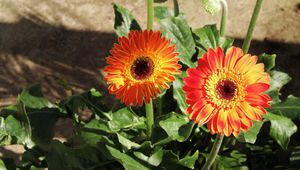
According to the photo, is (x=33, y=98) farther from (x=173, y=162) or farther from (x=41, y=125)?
→ (x=173, y=162)

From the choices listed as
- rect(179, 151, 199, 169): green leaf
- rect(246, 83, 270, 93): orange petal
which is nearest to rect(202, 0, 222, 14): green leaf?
rect(246, 83, 270, 93): orange petal

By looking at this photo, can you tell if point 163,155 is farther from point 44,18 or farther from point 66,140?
point 44,18

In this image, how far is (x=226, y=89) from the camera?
2305 mm

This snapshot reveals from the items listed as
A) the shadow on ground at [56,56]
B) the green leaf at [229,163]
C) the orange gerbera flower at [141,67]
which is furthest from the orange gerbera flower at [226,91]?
the shadow on ground at [56,56]

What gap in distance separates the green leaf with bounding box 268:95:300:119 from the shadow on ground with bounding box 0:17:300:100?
4.29ft

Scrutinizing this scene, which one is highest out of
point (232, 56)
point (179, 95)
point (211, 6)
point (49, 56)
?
point (211, 6)

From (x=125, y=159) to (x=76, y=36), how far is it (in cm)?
255

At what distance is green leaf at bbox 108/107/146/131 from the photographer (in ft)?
10.8

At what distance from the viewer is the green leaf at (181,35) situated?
3215 millimetres

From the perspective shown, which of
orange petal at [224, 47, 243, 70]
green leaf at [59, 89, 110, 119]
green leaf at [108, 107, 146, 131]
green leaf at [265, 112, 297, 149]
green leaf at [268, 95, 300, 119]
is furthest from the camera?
green leaf at [59, 89, 110, 119]

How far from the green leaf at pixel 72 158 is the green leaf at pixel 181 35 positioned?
2.96 feet

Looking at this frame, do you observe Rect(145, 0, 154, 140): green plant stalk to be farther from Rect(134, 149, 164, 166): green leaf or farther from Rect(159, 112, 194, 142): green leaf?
Rect(134, 149, 164, 166): green leaf

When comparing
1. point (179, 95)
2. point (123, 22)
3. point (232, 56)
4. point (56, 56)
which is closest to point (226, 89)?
point (232, 56)

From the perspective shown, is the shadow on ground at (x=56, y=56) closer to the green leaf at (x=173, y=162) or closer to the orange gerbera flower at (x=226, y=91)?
the green leaf at (x=173, y=162)
